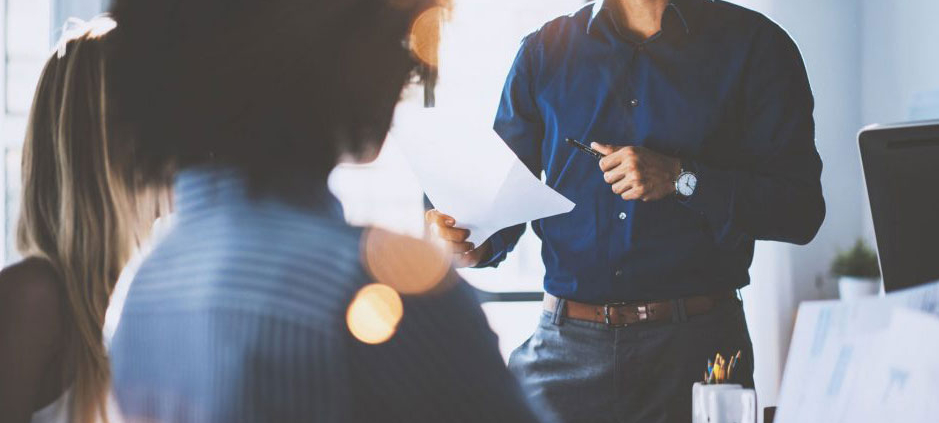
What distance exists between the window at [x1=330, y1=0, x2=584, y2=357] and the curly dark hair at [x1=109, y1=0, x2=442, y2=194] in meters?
2.52

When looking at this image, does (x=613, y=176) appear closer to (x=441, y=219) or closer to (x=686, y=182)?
(x=686, y=182)

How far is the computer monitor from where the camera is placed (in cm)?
94

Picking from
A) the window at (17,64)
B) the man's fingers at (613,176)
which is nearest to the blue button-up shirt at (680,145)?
the man's fingers at (613,176)

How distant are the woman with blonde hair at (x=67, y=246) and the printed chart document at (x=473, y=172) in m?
0.42

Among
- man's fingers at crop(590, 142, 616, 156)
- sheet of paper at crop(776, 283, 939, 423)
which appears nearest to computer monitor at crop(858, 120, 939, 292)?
sheet of paper at crop(776, 283, 939, 423)

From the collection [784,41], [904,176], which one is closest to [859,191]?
[784,41]

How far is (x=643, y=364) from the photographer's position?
5.12 feet

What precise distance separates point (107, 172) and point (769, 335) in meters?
3.31

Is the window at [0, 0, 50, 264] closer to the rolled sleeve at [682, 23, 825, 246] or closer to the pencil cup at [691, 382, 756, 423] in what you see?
the rolled sleeve at [682, 23, 825, 246]

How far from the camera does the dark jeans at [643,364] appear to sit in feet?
5.10

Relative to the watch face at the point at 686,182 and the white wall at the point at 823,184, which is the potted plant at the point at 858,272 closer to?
the white wall at the point at 823,184

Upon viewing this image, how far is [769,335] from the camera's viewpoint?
3.62 m

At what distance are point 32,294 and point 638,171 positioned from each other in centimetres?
100

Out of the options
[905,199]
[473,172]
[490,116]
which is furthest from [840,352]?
[490,116]
